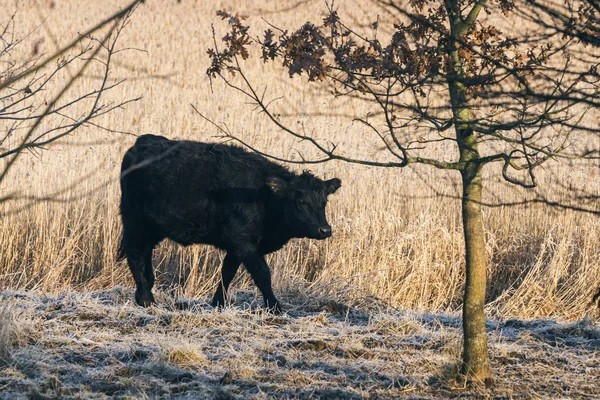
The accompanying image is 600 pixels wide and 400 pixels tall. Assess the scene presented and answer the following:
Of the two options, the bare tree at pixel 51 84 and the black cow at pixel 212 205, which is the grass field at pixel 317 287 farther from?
the black cow at pixel 212 205

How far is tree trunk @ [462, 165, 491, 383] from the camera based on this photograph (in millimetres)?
4789

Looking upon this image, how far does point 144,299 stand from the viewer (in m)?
7.33

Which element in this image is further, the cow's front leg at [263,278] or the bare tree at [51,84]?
the cow's front leg at [263,278]

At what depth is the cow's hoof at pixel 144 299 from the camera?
7.26m

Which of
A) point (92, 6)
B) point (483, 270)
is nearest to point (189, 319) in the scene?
point (483, 270)

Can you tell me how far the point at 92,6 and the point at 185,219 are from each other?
20.0m

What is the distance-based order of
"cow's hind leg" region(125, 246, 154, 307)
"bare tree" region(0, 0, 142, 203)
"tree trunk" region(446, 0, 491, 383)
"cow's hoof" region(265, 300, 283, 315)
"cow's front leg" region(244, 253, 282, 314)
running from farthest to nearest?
"cow's hind leg" region(125, 246, 154, 307) → "cow's front leg" region(244, 253, 282, 314) → "cow's hoof" region(265, 300, 283, 315) → "tree trunk" region(446, 0, 491, 383) → "bare tree" region(0, 0, 142, 203)

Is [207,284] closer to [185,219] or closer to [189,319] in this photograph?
[185,219]

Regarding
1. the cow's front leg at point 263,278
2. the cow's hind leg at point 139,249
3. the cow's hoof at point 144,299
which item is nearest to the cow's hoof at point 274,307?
the cow's front leg at point 263,278

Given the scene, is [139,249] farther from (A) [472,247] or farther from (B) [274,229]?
Result: (A) [472,247]

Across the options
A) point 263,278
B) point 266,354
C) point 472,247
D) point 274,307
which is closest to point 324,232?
point 263,278

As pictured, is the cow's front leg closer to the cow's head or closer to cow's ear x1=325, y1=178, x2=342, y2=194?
the cow's head

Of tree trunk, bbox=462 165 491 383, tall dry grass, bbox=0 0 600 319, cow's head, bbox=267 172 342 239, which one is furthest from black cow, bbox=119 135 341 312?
tree trunk, bbox=462 165 491 383

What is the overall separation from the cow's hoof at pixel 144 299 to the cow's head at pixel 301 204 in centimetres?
148
